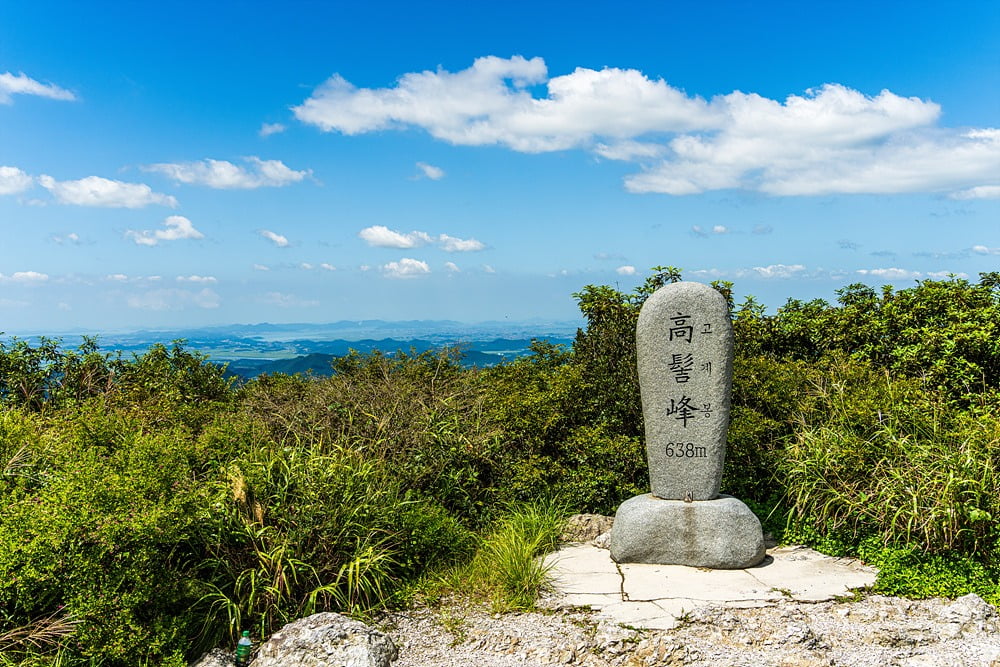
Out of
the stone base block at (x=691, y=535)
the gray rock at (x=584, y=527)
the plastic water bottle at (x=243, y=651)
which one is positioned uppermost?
the stone base block at (x=691, y=535)

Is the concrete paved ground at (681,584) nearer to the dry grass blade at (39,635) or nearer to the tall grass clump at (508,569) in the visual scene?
the tall grass clump at (508,569)

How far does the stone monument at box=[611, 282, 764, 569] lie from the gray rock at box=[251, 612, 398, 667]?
8.46ft

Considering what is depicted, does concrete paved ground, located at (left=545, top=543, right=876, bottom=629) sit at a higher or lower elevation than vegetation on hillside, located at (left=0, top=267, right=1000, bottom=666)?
lower

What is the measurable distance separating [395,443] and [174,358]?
4946 mm

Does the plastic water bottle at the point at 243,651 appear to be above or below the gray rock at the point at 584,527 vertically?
below

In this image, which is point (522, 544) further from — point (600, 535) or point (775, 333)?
point (775, 333)

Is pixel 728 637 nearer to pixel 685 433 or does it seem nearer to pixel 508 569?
pixel 508 569

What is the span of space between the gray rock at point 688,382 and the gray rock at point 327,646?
3078 mm

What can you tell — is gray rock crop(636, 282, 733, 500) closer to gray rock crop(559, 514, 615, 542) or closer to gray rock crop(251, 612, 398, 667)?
gray rock crop(559, 514, 615, 542)

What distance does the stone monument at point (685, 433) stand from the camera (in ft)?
20.4

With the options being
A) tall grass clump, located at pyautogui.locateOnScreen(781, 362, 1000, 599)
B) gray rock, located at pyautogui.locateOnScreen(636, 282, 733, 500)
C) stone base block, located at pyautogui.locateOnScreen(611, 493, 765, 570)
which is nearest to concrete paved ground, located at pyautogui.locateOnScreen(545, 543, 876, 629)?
stone base block, located at pyautogui.locateOnScreen(611, 493, 765, 570)

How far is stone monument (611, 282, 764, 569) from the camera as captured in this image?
6.22 metres

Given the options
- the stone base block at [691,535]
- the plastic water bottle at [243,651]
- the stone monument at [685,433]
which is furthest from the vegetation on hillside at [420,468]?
the stone monument at [685,433]

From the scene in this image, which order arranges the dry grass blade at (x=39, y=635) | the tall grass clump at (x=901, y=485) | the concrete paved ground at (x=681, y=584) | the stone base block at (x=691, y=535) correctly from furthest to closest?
the stone base block at (x=691, y=535) → the tall grass clump at (x=901, y=485) → the concrete paved ground at (x=681, y=584) → the dry grass blade at (x=39, y=635)
